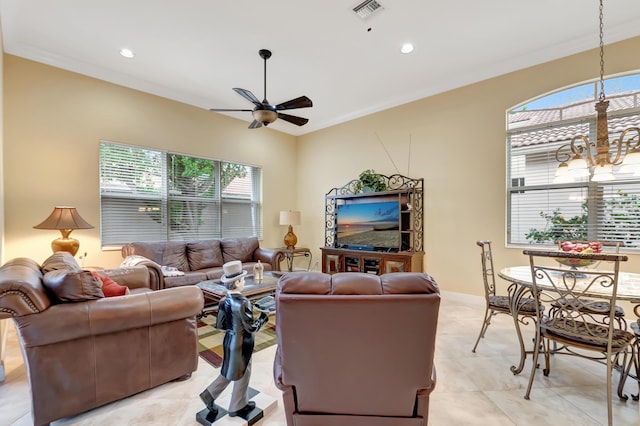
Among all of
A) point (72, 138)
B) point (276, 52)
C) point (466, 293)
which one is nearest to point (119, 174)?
point (72, 138)

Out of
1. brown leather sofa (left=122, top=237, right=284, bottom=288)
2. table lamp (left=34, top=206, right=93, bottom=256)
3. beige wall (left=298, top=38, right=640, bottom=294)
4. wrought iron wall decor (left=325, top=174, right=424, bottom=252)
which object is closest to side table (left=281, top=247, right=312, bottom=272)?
brown leather sofa (left=122, top=237, right=284, bottom=288)

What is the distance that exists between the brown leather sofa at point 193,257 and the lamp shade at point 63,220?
663 mm

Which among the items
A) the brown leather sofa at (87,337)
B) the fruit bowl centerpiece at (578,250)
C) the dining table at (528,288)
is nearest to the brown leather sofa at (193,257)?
the brown leather sofa at (87,337)

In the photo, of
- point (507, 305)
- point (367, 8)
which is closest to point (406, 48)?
point (367, 8)

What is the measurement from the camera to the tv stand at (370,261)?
430cm

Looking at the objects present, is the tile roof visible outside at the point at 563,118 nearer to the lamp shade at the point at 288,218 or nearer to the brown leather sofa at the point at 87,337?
the lamp shade at the point at 288,218

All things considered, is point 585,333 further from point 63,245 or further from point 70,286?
point 63,245

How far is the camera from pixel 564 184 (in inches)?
135

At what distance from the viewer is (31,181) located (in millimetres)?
3418

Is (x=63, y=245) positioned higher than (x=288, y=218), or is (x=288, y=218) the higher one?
(x=288, y=218)

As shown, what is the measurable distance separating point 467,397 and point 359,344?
53.5 inches

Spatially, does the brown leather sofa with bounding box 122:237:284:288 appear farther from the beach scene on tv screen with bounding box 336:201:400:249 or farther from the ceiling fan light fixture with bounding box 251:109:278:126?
the ceiling fan light fixture with bounding box 251:109:278:126

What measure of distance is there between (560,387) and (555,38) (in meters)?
3.59

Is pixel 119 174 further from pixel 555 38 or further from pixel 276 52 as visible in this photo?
pixel 555 38
